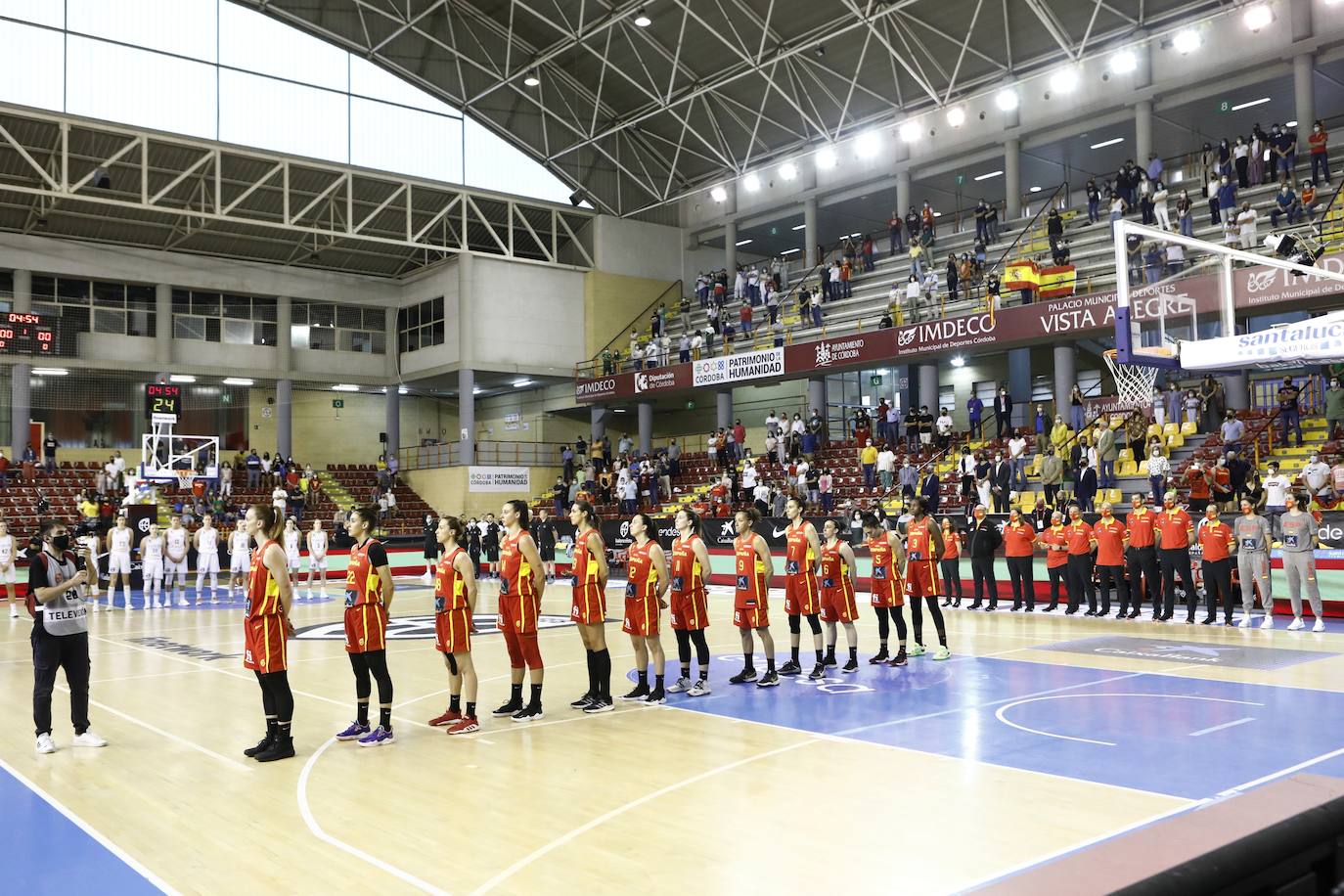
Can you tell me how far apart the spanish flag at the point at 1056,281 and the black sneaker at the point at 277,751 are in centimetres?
2286

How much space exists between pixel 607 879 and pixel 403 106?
1374 inches

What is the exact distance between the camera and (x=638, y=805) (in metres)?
6.75

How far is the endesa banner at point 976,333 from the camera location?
15039 mm

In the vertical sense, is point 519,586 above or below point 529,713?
above

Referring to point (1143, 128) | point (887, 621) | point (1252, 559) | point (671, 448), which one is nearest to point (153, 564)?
point (671, 448)

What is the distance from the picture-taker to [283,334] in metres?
38.3

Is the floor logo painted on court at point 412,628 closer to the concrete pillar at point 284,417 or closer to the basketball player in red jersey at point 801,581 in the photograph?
the basketball player in red jersey at point 801,581

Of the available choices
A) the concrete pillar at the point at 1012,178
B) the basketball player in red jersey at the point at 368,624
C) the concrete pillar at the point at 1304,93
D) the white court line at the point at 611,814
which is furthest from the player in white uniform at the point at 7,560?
the concrete pillar at the point at 1304,93

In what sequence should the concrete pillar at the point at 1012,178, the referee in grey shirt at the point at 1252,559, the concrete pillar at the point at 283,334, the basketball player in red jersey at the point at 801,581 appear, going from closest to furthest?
the basketball player in red jersey at the point at 801,581 → the referee in grey shirt at the point at 1252,559 → the concrete pillar at the point at 1012,178 → the concrete pillar at the point at 283,334

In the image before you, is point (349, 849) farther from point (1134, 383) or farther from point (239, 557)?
point (1134, 383)

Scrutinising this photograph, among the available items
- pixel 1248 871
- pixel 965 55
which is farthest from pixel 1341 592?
pixel 965 55

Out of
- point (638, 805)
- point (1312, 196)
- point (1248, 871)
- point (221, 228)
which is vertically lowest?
point (638, 805)

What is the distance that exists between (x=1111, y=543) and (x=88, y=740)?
15.2 metres

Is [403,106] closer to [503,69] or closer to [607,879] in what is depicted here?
[503,69]
